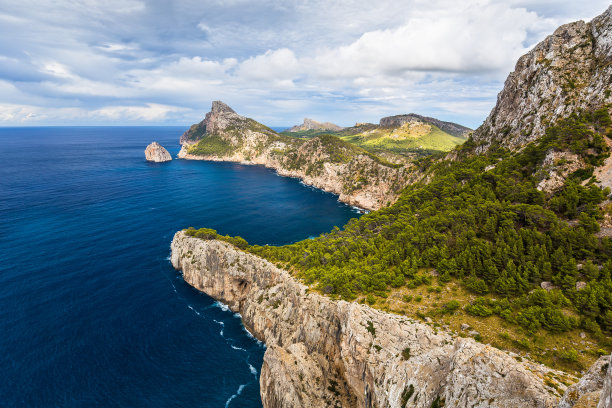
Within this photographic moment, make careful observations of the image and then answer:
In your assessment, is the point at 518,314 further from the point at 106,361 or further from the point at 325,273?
the point at 106,361

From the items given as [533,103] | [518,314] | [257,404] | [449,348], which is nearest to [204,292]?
[257,404]

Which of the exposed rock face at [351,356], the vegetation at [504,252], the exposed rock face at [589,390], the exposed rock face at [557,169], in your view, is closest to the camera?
the exposed rock face at [589,390]

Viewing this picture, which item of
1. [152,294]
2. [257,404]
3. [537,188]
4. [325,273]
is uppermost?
[537,188]

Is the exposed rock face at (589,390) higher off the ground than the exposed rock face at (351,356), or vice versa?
the exposed rock face at (589,390)

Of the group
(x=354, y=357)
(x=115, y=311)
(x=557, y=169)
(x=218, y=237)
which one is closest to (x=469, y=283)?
(x=354, y=357)

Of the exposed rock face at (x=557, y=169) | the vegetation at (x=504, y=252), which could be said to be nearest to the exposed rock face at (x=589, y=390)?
the vegetation at (x=504, y=252)

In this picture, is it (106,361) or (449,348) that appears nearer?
(449,348)

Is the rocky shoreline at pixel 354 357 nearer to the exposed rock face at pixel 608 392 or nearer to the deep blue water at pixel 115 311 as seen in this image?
the exposed rock face at pixel 608 392
